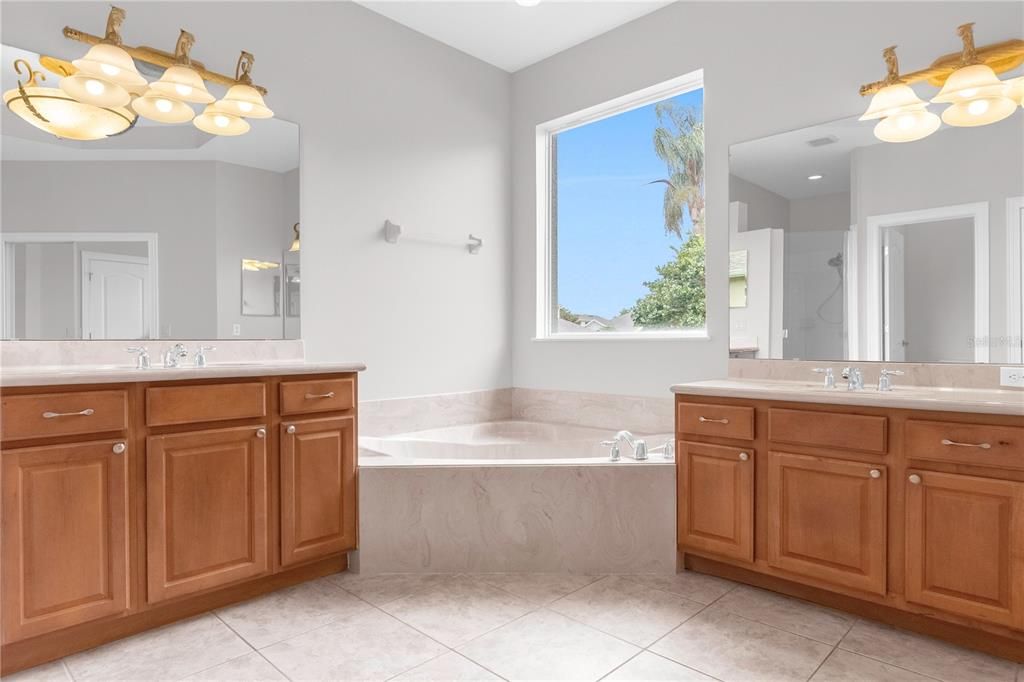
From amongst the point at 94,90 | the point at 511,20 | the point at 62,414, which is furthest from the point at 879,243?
the point at 94,90

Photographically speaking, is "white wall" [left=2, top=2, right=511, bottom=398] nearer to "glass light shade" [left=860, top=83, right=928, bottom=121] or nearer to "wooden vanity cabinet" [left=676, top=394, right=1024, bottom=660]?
"wooden vanity cabinet" [left=676, top=394, right=1024, bottom=660]

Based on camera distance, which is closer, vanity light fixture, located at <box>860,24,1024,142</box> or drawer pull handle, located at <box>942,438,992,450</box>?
drawer pull handle, located at <box>942,438,992,450</box>

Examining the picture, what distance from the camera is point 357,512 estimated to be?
8.66 feet

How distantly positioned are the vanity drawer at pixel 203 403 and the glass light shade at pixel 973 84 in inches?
114

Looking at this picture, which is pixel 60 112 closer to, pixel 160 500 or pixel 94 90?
pixel 94 90

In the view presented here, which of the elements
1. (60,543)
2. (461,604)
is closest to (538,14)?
(461,604)

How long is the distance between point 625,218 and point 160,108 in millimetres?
2518

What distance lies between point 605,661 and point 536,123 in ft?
10.5

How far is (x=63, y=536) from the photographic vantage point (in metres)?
1.88

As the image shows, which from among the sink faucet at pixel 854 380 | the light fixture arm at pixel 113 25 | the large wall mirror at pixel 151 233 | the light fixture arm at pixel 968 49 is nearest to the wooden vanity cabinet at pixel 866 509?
the sink faucet at pixel 854 380

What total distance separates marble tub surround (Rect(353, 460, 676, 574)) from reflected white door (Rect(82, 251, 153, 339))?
1.17 metres

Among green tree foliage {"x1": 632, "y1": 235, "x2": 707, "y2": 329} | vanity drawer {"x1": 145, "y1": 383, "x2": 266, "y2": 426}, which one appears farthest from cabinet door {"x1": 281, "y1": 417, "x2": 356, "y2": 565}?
→ green tree foliage {"x1": 632, "y1": 235, "x2": 707, "y2": 329}

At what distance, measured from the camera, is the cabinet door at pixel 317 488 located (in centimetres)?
241

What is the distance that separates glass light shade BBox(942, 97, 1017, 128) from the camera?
2.31m
